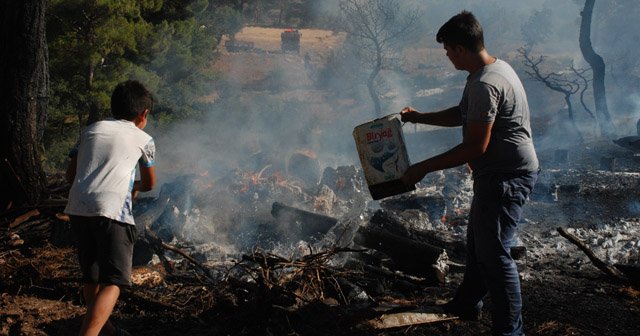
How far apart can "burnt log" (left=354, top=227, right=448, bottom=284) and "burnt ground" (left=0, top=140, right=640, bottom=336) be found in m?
0.17

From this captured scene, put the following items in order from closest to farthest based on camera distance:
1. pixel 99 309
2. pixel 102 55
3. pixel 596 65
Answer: pixel 99 309 < pixel 102 55 < pixel 596 65

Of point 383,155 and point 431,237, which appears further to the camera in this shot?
point 431,237

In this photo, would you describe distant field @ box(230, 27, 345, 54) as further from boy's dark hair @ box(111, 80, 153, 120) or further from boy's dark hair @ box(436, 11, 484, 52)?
boy's dark hair @ box(436, 11, 484, 52)

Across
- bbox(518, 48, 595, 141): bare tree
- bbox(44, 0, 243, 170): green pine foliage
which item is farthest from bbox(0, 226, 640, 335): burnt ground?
bbox(518, 48, 595, 141): bare tree

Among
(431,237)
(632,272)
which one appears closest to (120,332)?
(431,237)

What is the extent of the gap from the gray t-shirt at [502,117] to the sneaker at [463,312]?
3.90 feet

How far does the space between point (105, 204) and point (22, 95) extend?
298 centimetres

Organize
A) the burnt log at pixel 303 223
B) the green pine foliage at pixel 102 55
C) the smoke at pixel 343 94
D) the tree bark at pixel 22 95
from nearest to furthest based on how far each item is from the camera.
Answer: the tree bark at pixel 22 95, the burnt log at pixel 303 223, the green pine foliage at pixel 102 55, the smoke at pixel 343 94

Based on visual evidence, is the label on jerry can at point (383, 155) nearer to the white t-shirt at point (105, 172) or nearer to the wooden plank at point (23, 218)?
the white t-shirt at point (105, 172)

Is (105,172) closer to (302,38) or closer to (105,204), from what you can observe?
(105,204)

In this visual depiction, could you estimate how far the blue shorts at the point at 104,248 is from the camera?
337cm

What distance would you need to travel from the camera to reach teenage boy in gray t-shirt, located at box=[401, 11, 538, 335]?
3348 mm

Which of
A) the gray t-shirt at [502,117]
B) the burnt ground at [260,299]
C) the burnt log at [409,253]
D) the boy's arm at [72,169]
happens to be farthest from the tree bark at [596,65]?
the boy's arm at [72,169]

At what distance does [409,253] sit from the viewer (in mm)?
5461
